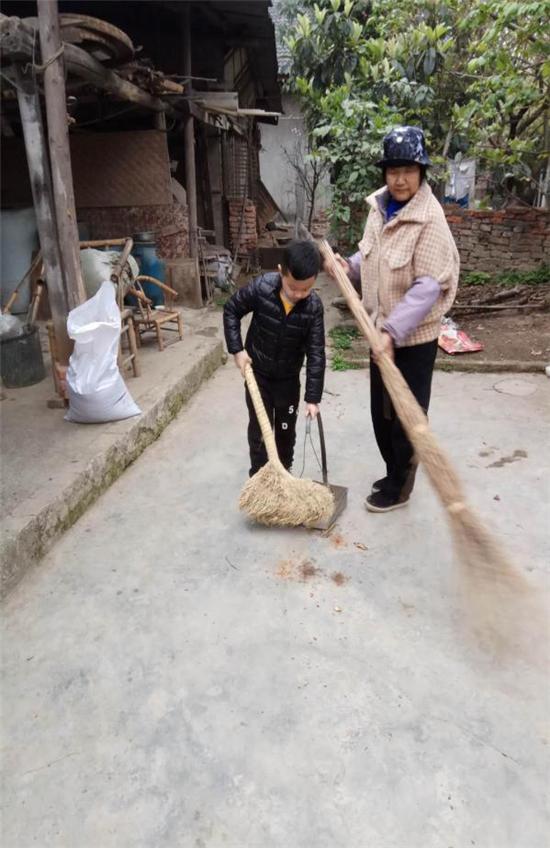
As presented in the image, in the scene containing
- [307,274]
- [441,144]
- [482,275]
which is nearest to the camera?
[307,274]

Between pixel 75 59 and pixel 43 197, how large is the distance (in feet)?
3.24

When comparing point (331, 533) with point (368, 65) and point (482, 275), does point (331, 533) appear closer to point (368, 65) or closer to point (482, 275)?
point (368, 65)

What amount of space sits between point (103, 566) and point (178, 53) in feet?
24.7

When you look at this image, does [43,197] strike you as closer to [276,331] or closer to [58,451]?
[58,451]

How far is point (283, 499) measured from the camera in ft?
9.49

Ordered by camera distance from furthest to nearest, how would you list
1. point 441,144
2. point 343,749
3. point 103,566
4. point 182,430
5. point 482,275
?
point 482,275 → point 441,144 → point 182,430 → point 103,566 → point 343,749

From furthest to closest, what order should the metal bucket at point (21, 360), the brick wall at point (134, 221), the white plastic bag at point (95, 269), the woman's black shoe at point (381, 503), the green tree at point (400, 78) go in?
1. the brick wall at point (134, 221)
2. the green tree at point (400, 78)
3. the white plastic bag at point (95, 269)
4. the metal bucket at point (21, 360)
5. the woman's black shoe at point (381, 503)

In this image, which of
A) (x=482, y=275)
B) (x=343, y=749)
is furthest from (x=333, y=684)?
(x=482, y=275)

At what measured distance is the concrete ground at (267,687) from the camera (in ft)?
5.58

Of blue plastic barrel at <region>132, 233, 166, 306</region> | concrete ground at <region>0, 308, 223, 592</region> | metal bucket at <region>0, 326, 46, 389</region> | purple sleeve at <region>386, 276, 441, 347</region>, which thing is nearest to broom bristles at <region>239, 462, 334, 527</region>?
purple sleeve at <region>386, 276, 441, 347</region>

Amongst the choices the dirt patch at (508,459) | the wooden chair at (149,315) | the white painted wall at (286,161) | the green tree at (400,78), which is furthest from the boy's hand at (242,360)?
the white painted wall at (286,161)

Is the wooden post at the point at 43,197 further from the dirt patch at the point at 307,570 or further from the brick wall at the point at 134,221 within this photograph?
the brick wall at the point at 134,221

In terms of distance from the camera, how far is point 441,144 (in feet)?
23.8

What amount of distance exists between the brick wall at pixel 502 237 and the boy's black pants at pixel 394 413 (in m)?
6.76
